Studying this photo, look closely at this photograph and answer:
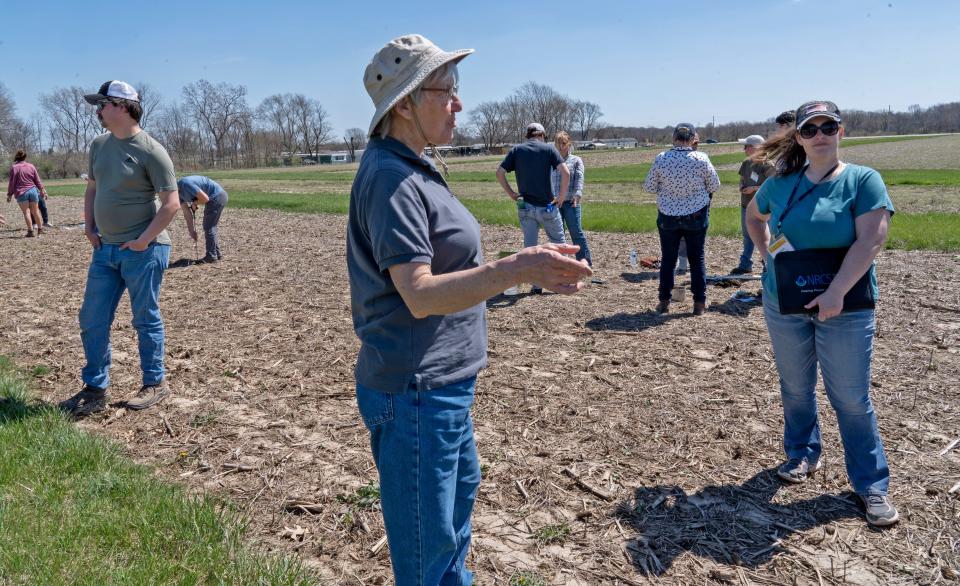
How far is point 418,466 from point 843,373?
8.53ft

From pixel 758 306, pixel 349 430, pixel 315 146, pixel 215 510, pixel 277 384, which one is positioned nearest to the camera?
pixel 215 510

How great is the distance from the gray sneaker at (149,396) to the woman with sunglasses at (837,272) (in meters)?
4.74

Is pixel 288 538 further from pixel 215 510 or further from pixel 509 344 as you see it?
pixel 509 344

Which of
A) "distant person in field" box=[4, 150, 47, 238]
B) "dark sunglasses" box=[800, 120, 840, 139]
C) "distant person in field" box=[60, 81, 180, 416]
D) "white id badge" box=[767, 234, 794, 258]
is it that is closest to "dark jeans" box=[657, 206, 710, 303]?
"white id badge" box=[767, 234, 794, 258]

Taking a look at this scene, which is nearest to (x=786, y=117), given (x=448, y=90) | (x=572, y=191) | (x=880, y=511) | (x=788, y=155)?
(x=572, y=191)

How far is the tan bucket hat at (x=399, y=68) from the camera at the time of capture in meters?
2.18

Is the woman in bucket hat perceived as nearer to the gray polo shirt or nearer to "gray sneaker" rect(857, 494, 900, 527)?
the gray polo shirt

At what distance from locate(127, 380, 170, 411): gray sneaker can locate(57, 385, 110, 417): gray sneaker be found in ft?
0.83

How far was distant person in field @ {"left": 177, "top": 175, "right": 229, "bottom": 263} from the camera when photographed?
37.2 feet

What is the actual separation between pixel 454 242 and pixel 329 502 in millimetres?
2509

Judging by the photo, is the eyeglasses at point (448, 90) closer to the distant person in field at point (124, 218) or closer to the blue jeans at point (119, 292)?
the distant person in field at point (124, 218)

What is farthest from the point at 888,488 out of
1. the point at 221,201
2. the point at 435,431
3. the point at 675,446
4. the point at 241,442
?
the point at 221,201

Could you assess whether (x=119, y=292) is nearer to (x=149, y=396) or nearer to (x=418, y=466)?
(x=149, y=396)

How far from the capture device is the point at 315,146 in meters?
146
